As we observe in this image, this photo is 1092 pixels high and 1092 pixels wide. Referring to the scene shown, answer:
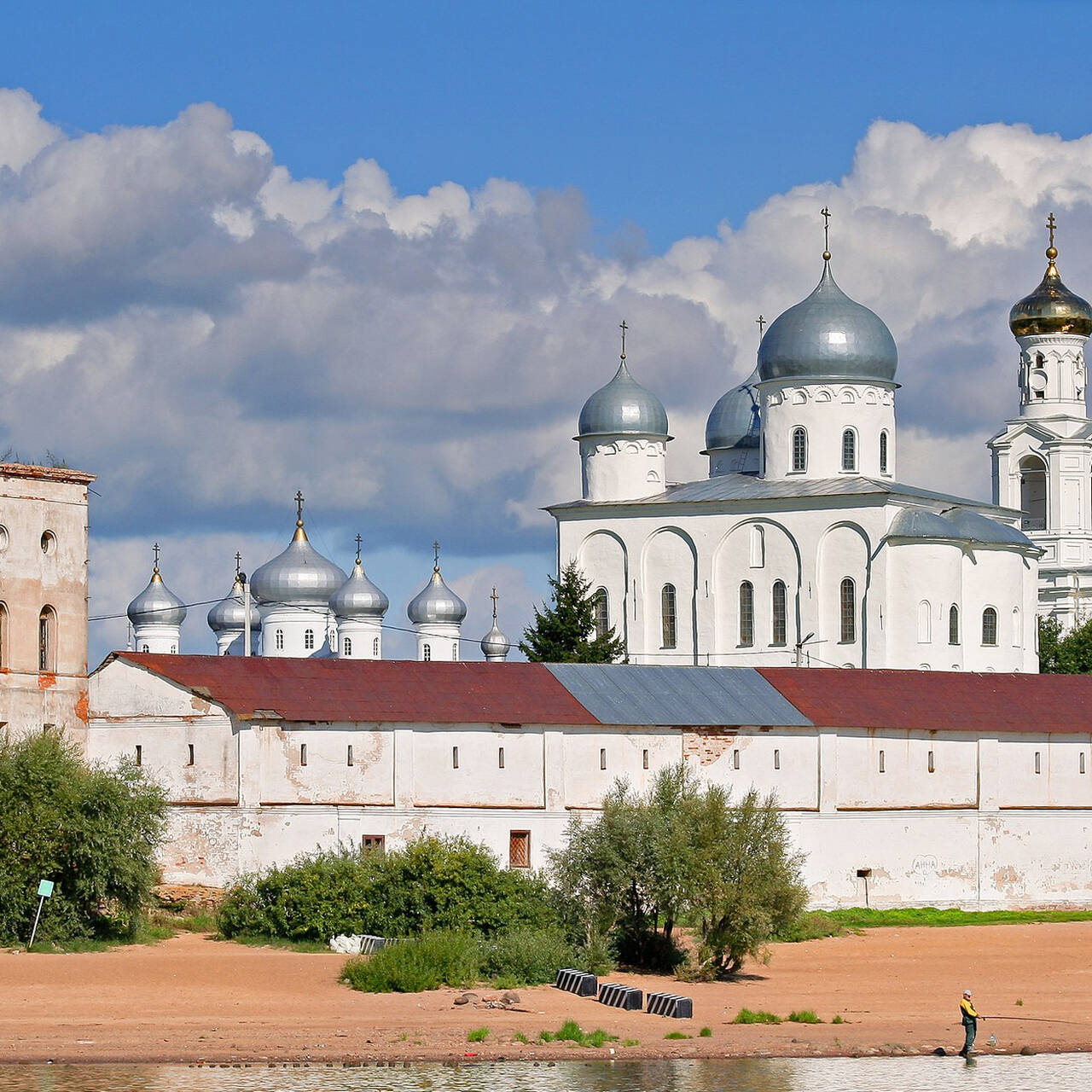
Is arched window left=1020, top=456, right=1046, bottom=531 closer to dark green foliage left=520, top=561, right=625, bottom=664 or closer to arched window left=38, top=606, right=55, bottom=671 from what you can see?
dark green foliage left=520, top=561, right=625, bottom=664

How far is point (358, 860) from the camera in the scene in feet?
121

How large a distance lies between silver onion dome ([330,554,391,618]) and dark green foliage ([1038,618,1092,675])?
22.2 m

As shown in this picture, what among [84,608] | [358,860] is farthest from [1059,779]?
[84,608]

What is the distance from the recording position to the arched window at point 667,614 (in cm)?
6012

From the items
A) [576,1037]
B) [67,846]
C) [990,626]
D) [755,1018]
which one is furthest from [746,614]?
[576,1037]

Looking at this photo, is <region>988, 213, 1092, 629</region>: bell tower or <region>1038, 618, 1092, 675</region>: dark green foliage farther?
<region>988, 213, 1092, 629</region>: bell tower

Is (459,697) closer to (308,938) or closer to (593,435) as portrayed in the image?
(308,938)

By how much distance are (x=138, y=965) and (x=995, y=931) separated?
1502 cm

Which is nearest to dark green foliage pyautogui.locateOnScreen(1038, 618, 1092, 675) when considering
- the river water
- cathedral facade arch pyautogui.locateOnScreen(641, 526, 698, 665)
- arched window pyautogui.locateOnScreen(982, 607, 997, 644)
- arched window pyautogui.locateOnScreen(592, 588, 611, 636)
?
arched window pyautogui.locateOnScreen(982, 607, 997, 644)

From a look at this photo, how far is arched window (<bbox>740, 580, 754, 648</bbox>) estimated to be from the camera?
58562mm

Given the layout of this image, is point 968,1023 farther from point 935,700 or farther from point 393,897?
point 935,700

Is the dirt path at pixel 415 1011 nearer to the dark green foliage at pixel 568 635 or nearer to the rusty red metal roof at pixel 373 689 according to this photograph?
the rusty red metal roof at pixel 373 689

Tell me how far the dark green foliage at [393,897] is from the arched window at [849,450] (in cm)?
2506

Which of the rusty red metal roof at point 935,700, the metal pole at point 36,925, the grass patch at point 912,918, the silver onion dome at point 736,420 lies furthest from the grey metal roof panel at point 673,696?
the silver onion dome at point 736,420
